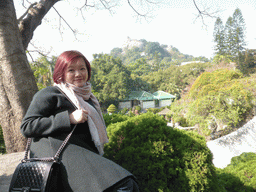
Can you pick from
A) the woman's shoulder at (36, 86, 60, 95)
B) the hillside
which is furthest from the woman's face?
the hillside

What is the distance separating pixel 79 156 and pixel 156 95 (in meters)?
39.5

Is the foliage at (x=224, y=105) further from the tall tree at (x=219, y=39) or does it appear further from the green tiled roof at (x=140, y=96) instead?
the tall tree at (x=219, y=39)

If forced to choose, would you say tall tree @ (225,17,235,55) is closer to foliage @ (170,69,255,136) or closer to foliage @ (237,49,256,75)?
foliage @ (237,49,256,75)

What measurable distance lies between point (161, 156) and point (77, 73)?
1.37m

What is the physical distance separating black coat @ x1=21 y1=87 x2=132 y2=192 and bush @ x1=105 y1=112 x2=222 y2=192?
101 cm

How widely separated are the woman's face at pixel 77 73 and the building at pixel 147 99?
3654 cm

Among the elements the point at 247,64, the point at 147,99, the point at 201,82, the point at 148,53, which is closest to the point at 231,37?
the point at 247,64

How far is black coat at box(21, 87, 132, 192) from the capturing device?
1.24 m

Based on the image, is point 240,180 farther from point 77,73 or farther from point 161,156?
point 77,73

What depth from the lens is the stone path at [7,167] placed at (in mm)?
2373

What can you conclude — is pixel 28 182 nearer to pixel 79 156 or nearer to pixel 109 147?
pixel 79 156

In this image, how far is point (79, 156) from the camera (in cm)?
129

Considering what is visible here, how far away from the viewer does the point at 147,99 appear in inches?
1531

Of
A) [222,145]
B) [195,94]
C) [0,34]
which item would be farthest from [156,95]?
[0,34]
